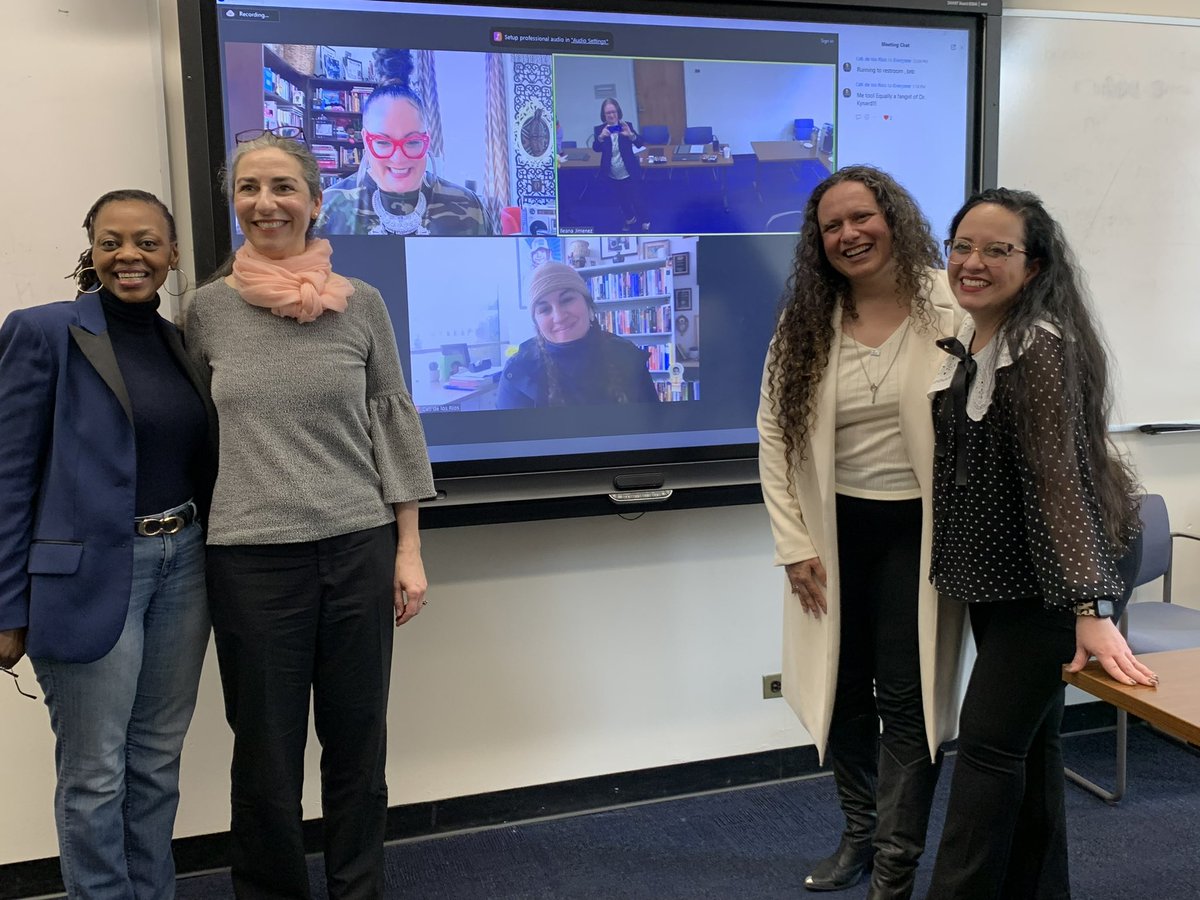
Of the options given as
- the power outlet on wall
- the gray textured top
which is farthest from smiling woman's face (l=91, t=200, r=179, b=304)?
the power outlet on wall

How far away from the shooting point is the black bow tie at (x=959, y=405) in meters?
1.56

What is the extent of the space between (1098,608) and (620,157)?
56.2 inches

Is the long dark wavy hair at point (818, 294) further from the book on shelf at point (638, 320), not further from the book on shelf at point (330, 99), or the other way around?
the book on shelf at point (330, 99)

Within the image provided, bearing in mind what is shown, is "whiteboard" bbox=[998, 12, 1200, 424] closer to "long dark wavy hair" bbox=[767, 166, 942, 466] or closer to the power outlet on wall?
"long dark wavy hair" bbox=[767, 166, 942, 466]

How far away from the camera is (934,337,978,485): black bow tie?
61.6 inches

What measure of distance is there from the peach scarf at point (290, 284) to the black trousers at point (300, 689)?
0.41m

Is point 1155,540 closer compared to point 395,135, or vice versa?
point 395,135

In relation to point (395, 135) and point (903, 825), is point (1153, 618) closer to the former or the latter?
point (903, 825)

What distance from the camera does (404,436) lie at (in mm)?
1713

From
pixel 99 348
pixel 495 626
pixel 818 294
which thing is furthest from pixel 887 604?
pixel 99 348

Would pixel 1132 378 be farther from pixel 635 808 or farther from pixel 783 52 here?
pixel 635 808

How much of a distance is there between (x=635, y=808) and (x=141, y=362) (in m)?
1.70

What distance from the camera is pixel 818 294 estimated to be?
1.85 metres

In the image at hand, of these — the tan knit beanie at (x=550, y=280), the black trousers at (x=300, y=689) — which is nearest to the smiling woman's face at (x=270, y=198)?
the black trousers at (x=300, y=689)
